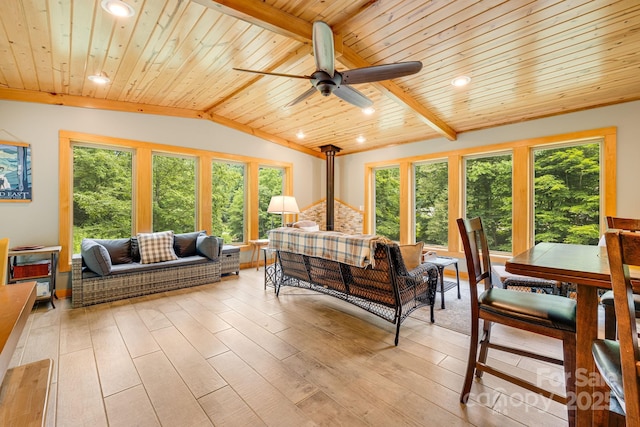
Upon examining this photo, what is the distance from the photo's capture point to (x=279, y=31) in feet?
7.97

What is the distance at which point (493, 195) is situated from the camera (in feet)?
15.6

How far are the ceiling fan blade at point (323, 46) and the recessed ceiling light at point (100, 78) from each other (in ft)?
9.09

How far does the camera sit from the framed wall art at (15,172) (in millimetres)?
3465

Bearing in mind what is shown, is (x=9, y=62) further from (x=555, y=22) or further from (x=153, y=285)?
(x=555, y=22)

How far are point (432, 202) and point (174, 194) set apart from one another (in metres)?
4.85

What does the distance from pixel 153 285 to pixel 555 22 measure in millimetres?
5204

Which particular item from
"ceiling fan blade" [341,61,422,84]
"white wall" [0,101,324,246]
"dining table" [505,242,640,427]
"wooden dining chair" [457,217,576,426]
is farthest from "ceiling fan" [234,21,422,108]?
"white wall" [0,101,324,246]

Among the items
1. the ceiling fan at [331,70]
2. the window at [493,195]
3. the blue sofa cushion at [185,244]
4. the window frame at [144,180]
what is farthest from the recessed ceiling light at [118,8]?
the window at [493,195]

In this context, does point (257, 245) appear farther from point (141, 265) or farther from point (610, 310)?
point (610, 310)

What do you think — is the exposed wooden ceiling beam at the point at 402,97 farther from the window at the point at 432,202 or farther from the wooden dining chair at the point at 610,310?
the wooden dining chair at the point at 610,310

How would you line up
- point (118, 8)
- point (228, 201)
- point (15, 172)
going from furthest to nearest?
point (228, 201) < point (15, 172) < point (118, 8)

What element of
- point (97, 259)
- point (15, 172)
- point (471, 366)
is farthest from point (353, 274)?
point (15, 172)

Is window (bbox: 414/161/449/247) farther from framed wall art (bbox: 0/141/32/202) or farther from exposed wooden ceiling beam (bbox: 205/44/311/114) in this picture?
framed wall art (bbox: 0/141/32/202)

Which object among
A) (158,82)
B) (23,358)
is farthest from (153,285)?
(158,82)
